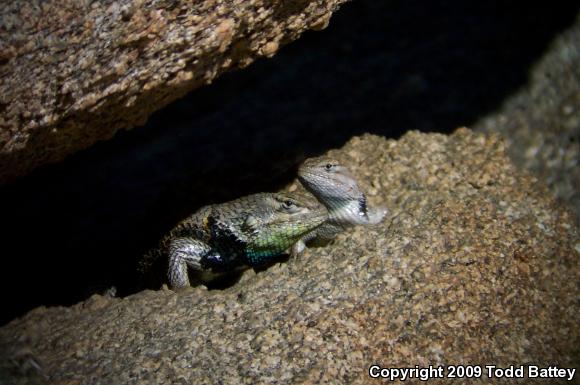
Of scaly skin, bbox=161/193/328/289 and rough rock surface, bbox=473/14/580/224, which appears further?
rough rock surface, bbox=473/14/580/224

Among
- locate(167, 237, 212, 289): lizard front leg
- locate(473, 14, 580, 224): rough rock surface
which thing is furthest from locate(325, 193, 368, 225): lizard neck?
locate(473, 14, 580, 224): rough rock surface

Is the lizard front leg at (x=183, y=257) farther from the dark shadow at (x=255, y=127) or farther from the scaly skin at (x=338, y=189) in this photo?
the scaly skin at (x=338, y=189)

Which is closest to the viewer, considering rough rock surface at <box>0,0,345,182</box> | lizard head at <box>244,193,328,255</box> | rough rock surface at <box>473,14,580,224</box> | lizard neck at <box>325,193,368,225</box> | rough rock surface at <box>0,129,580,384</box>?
rough rock surface at <box>0,0,345,182</box>

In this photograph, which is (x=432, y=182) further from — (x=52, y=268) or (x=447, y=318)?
(x=52, y=268)

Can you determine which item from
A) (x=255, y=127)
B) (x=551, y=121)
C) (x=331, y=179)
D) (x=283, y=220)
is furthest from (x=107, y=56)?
(x=551, y=121)

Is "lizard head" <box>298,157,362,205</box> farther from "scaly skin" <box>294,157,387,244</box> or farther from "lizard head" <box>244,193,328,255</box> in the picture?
"lizard head" <box>244,193,328,255</box>

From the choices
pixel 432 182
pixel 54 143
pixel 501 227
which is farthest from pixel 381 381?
pixel 54 143
